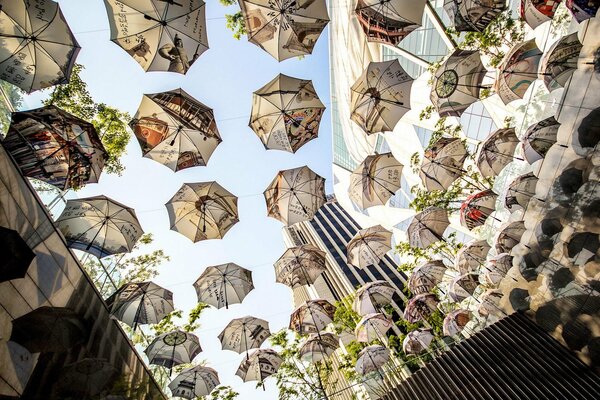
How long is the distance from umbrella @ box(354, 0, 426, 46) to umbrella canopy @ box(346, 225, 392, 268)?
6.89 m

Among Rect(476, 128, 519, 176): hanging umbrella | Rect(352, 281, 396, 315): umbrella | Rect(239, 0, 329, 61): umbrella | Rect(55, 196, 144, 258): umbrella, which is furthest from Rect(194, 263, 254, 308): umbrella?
Rect(476, 128, 519, 176): hanging umbrella

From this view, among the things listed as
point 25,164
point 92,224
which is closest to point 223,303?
point 92,224

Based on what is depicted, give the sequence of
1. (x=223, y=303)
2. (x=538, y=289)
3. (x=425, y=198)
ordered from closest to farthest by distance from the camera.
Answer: (x=538, y=289) < (x=223, y=303) < (x=425, y=198)

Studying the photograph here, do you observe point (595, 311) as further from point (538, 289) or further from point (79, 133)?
point (79, 133)

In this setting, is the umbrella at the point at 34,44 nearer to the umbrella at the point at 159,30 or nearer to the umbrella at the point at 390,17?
the umbrella at the point at 159,30

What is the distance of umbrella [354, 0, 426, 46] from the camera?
701cm

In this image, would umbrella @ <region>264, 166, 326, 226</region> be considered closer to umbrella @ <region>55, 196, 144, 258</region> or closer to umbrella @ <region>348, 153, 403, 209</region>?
umbrella @ <region>348, 153, 403, 209</region>

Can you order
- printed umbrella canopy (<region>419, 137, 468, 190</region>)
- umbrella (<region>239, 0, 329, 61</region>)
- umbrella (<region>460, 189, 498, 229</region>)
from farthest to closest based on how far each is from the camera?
umbrella (<region>460, 189, 498, 229</region>) < printed umbrella canopy (<region>419, 137, 468, 190</region>) < umbrella (<region>239, 0, 329, 61</region>)

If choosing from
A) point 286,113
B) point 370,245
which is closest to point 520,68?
point 286,113

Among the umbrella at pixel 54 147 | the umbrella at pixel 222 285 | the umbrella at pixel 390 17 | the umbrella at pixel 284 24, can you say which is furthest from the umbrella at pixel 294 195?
the umbrella at pixel 54 147

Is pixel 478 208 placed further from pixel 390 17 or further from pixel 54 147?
pixel 54 147

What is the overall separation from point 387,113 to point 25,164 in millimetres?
9574

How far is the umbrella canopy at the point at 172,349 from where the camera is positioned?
40.0ft

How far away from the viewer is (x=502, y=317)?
1097cm
